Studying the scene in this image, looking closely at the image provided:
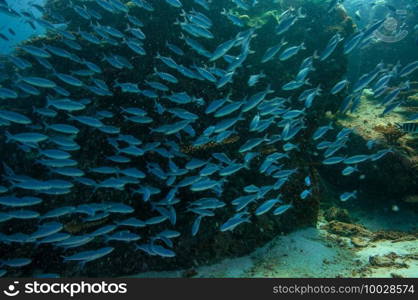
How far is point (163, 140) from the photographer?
→ 7008 millimetres

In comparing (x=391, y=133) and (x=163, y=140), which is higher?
(x=391, y=133)

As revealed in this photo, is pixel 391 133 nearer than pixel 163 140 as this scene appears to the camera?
No

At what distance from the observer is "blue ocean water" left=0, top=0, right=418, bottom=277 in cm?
600

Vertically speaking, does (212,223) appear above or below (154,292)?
above

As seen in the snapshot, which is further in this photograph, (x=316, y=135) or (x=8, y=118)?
(x=316, y=135)

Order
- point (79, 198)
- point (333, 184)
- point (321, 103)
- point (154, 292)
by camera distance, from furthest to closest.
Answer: point (333, 184), point (321, 103), point (79, 198), point (154, 292)

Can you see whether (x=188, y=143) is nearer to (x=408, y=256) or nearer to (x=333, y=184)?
(x=408, y=256)

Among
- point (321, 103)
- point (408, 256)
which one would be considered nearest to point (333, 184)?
point (321, 103)

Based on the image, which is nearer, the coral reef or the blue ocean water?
the blue ocean water

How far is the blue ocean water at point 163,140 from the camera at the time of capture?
6004 mm

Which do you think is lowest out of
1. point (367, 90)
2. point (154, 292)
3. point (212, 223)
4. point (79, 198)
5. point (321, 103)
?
point (154, 292)

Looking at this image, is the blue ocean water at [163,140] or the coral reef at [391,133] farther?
the coral reef at [391,133]

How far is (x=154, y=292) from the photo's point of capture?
527 cm

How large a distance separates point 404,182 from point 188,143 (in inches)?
303
